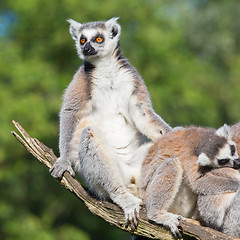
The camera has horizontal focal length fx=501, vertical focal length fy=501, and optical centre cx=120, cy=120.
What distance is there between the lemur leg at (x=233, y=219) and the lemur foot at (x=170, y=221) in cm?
49

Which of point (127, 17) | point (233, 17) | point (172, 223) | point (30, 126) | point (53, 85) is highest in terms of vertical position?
point (233, 17)

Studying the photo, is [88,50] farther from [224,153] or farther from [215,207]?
[215,207]

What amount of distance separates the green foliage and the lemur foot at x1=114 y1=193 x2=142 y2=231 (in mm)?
12013

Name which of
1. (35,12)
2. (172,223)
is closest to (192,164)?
(172,223)

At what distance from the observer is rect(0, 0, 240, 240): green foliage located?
A: 60.8 ft

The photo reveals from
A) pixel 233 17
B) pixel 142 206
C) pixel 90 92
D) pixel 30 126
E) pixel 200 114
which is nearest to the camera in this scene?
pixel 142 206

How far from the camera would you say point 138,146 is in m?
6.47

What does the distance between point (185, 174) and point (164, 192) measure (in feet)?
1.07

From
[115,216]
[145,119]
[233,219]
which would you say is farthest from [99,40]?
[233,219]

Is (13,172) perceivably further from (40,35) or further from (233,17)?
(233,17)

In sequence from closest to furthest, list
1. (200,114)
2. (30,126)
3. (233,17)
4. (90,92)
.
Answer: (90,92) < (30,126) < (200,114) < (233,17)

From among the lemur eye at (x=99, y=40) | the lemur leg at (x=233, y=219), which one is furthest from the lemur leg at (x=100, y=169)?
the lemur eye at (x=99, y=40)

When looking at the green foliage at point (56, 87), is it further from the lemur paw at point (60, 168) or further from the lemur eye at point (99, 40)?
the lemur paw at point (60, 168)

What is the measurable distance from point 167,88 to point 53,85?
19.0ft
